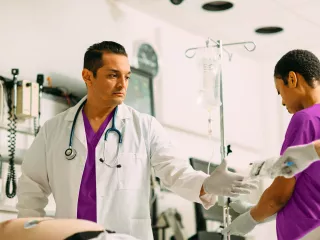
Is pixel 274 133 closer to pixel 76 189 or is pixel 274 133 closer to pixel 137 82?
pixel 137 82

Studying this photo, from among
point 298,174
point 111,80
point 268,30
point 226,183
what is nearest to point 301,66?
point 298,174

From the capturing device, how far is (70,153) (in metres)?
2.64

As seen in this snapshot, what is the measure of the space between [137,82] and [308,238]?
2.71 meters

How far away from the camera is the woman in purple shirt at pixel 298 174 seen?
7.65ft

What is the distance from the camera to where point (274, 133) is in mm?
6332

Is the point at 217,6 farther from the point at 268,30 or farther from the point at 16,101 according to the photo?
the point at 16,101

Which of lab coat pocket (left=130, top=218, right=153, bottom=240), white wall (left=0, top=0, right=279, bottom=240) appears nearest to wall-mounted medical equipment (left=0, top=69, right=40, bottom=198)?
white wall (left=0, top=0, right=279, bottom=240)

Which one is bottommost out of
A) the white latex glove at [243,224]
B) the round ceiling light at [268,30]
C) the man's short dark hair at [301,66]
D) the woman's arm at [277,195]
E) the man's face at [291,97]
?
the white latex glove at [243,224]

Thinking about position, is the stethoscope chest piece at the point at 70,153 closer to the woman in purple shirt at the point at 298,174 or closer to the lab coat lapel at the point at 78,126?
the lab coat lapel at the point at 78,126

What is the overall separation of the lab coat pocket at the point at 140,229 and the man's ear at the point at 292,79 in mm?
843

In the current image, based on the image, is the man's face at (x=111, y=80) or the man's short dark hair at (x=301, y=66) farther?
the man's face at (x=111, y=80)

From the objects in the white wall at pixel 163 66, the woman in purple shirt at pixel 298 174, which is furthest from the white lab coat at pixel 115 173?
the white wall at pixel 163 66

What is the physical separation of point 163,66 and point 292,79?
2569 mm

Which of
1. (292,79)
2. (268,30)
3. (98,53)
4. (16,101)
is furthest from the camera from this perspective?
(268,30)
